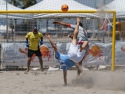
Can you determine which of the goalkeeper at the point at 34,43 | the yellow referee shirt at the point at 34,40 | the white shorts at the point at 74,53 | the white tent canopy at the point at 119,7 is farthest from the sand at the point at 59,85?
the white tent canopy at the point at 119,7

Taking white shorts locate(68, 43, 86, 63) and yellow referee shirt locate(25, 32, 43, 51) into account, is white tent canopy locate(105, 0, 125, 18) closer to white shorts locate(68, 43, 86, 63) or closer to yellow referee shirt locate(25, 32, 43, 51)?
yellow referee shirt locate(25, 32, 43, 51)

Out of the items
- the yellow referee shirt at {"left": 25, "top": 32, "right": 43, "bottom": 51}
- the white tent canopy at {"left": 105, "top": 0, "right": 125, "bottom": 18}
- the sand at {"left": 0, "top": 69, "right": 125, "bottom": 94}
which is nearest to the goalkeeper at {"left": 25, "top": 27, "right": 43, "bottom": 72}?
the yellow referee shirt at {"left": 25, "top": 32, "right": 43, "bottom": 51}

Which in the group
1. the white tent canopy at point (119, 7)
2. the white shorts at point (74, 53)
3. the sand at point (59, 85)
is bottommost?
the sand at point (59, 85)

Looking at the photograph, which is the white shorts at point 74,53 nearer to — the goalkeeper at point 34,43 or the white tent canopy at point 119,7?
the goalkeeper at point 34,43

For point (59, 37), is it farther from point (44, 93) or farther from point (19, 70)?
point (44, 93)

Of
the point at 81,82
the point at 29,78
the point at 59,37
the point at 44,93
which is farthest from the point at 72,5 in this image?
the point at 44,93

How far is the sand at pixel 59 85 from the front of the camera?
25.7 ft

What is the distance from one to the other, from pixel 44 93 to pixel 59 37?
675 centimetres

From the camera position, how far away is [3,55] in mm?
13086

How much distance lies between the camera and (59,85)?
8.91 metres

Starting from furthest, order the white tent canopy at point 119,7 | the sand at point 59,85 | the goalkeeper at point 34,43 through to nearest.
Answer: the white tent canopy at point 119,7
the goalkeeper at point 34,43
the sand at point 59,85

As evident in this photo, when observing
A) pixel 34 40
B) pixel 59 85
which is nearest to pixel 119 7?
pixel 34 40

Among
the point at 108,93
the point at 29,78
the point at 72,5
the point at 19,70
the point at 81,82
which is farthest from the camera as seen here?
the point at 72,5

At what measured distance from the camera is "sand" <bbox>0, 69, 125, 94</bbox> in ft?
→ 25.7
